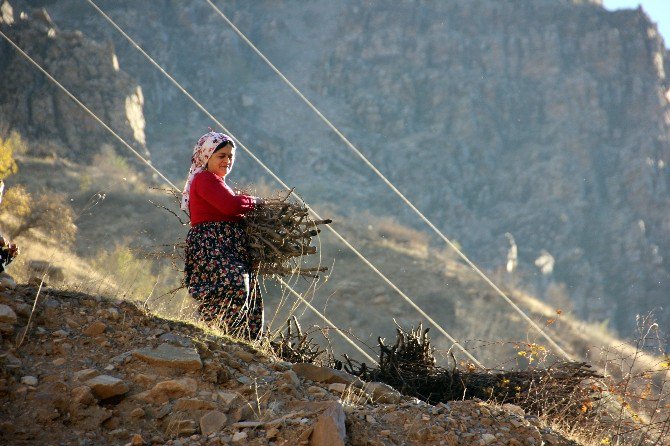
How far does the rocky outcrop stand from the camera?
118 feet

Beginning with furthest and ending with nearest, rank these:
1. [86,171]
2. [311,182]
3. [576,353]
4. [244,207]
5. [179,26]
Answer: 1. [179,26]
2. [311,182]
3. [86,171]
4. [576,353]
5. [244,207]

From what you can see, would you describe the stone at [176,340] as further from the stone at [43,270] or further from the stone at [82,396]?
the stone at [43,270]

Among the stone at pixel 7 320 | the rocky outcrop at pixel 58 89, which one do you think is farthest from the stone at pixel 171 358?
the rocky outcrop at pixel 58 89

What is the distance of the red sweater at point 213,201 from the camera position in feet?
13.8

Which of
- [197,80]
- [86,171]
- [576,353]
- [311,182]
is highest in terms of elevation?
[197,80]

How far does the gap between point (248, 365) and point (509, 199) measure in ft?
188

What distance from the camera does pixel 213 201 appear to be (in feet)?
13.8

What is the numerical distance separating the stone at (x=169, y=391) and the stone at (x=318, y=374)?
2.28 feet

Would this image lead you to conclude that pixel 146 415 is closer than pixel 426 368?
Yes

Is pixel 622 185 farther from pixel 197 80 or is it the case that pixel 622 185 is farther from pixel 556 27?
pixel 197 80

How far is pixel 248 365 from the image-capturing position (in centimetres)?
339

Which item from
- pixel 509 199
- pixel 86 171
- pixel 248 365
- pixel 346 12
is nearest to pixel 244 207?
pixel 248 365

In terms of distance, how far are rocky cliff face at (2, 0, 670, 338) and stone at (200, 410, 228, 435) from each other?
148ft

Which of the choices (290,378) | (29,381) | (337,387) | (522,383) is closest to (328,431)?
(290,378)
